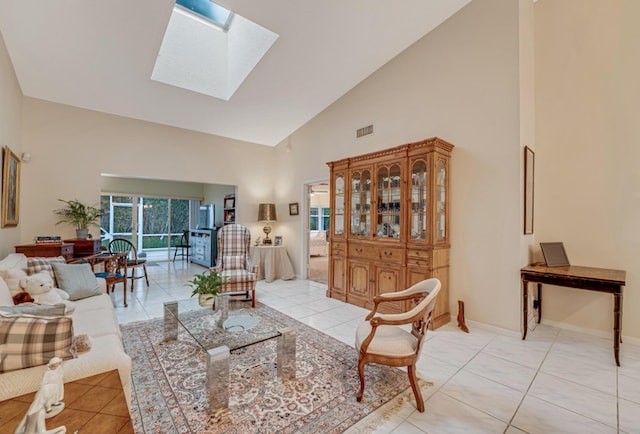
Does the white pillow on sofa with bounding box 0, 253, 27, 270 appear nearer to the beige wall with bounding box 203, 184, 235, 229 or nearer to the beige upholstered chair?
the beige upholstered chair

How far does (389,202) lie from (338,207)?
1027 millimetres

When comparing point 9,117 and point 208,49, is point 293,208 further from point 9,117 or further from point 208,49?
point 9,117

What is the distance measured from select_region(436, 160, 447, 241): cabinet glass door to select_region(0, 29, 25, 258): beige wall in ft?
16.5

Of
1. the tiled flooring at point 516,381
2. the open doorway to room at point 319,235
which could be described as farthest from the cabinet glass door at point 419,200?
the open doorway to room at point 319,235

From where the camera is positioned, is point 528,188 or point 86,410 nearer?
point 86,410

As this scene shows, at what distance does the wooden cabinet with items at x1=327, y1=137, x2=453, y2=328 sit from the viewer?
3.41m

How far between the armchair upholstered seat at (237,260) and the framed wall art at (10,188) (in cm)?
250

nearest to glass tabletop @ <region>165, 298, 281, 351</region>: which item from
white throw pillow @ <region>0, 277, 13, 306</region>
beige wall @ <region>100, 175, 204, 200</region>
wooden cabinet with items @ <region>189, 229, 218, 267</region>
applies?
white throw pillow @ <region>0, 277, 13, 306</region>

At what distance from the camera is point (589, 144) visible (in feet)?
10.3

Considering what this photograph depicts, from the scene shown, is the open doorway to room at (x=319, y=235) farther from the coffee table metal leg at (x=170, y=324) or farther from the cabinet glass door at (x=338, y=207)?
the coffee table metal leg at (x=170, y=324)

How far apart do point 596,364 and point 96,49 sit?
6253 mm

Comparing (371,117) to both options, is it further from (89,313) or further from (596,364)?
(89,313)

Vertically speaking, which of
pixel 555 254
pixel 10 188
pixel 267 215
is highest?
pixel 10 188

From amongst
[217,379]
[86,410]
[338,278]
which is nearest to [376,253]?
[338,278]
